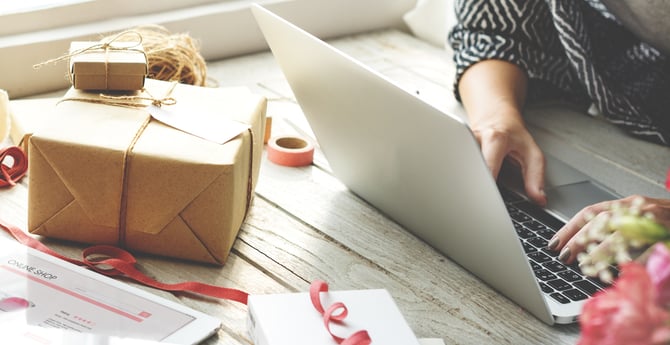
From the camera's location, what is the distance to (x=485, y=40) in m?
1.38

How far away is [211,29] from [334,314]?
2.85 feet

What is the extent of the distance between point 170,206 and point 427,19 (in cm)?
101

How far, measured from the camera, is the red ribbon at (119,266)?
0.88 metres

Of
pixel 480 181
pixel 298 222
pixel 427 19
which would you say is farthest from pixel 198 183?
pixel 427 19

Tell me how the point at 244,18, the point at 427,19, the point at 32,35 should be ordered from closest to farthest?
the point at 32,35 → the point at 244,18 → the point at 427,19

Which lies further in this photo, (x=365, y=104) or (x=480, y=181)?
(x=365, y=104)

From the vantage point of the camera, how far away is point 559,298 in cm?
88

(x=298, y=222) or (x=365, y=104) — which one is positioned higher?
(x=365, y=104)

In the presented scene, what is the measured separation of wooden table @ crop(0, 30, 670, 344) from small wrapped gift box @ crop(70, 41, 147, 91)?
17 cm

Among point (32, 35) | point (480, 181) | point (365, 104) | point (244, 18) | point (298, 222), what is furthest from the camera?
point (244, 18)

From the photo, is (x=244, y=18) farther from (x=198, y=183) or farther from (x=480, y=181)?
(x=480, y=181)

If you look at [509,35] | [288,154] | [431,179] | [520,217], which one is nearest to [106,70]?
[288,154]

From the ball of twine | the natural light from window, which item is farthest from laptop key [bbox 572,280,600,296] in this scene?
the natural light from window

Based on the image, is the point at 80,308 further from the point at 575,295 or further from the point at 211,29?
the point at 211,29
